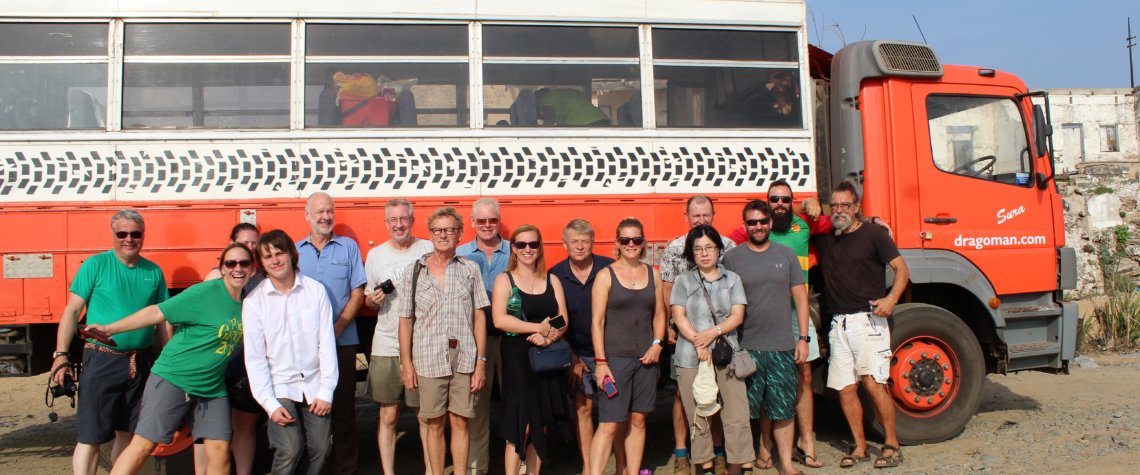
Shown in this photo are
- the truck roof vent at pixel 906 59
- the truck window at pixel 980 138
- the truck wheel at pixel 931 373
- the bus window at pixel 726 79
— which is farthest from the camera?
the truck window at pixel 980 138

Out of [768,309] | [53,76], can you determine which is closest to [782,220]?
[768,309]

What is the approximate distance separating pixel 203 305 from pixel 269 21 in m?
2.30

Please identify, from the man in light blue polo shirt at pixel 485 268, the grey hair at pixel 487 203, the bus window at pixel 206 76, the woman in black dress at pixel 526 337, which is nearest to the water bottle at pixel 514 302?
the woman in black dress at pixel 526 337

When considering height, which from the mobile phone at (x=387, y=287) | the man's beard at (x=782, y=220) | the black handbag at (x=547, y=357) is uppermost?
the man's beard at (x=782, y=220)

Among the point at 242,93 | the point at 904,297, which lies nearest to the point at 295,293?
the point at 242,93

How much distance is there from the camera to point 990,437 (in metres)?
6.37

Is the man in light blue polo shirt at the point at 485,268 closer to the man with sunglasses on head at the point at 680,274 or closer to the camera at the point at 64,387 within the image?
the man with sunglasses on head at the point at 680,274

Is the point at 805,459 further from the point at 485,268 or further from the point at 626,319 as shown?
the point at 485,268

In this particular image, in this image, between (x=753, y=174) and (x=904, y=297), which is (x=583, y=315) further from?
(x=904, y=297)

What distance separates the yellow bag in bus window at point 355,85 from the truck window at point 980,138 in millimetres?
4308

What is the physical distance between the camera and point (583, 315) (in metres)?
4.95

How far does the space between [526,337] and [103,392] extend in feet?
8.08

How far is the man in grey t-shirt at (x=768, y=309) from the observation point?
5.09m

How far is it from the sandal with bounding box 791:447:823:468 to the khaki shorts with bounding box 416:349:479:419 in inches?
98.9
